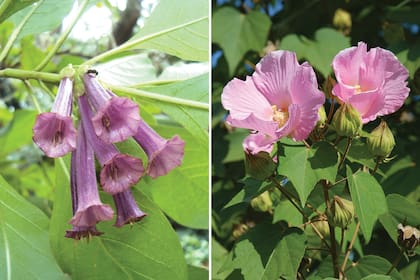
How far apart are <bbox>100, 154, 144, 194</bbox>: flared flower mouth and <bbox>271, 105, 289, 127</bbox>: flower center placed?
9cm

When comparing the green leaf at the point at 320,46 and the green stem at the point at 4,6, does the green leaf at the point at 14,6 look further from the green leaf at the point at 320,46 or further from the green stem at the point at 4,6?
the green leaf at the point at 320,46

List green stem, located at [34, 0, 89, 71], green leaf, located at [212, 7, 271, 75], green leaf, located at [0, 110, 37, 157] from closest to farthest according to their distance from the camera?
green stem, located at [34, 0, 89, 71]
green leaf, located at [0, 110, 37, 157]
green leaf, located at [212, 7, 271, 75]

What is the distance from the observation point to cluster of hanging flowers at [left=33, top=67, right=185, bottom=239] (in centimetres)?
42

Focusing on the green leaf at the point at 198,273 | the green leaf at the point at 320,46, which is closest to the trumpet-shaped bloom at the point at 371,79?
the green leaf at the point at 198,273

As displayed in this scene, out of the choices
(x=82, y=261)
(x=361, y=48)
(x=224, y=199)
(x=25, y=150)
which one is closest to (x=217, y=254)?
(x=224, y=199)

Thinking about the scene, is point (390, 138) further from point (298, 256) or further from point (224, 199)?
point (224, 199)

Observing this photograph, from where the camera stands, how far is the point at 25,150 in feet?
3.76

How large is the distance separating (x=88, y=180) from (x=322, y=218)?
0.16 meters

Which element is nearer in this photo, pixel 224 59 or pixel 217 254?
pixel 217 254

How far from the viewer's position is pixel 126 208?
47 centimetres

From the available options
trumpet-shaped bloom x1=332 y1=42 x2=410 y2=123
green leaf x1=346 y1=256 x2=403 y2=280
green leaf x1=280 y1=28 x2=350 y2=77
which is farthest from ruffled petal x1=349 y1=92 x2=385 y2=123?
green leaf x1=280 y1=28 x2=350 y2=77

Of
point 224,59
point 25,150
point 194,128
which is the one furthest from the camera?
point 25,150

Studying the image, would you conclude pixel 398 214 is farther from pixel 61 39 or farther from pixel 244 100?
pixel 61 39

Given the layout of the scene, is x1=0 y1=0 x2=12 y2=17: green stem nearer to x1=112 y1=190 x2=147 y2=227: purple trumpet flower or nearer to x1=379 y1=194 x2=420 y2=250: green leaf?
x1=112 y1=190 x2=147 y2=227: purple trumpet flower
